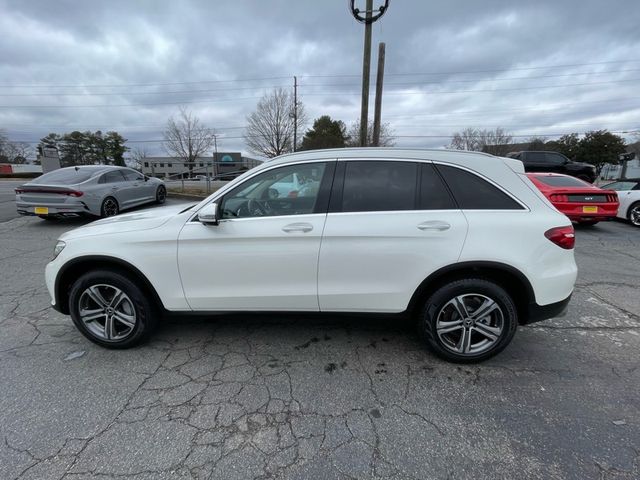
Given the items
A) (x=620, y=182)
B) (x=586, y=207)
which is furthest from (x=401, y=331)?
(x=620, y=182)

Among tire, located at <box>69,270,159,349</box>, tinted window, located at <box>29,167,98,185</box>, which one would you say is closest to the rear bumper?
tire, located at <box>69,270,159,349</box>

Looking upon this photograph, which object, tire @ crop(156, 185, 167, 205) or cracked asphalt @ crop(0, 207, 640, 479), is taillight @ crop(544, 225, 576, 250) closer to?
cracked asphalt @ crop(0, 207, 640, 479)

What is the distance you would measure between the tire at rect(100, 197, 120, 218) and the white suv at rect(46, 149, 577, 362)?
666 cm

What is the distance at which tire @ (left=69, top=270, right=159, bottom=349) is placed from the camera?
2.77m

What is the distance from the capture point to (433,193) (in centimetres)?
256

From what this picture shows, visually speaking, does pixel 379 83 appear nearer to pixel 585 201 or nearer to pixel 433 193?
pixel 585 201

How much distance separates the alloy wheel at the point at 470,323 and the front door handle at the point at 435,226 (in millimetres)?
567

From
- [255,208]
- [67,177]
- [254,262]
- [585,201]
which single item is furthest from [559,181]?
[67,177]

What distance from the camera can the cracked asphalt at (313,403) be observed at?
1818 millimetres

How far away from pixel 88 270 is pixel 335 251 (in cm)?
222

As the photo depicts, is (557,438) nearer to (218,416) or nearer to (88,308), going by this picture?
(218,416)

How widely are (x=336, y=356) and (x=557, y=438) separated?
5.14 ft

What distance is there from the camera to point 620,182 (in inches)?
387

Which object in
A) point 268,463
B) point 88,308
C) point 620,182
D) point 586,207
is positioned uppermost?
point 620,182
